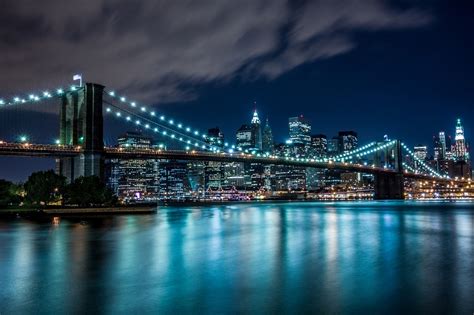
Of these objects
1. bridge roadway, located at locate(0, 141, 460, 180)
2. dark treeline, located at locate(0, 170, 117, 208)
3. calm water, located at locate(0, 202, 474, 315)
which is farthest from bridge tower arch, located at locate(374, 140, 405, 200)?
calm water, located at locate(0, 202, 474, 315)

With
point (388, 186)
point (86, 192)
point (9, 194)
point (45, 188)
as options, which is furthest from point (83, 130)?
point (388, 186)

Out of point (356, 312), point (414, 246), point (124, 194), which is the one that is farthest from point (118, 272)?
point (124, 194)

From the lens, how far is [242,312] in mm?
9000

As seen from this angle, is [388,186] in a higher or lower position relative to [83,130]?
lower

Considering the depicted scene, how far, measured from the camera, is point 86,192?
42.1m

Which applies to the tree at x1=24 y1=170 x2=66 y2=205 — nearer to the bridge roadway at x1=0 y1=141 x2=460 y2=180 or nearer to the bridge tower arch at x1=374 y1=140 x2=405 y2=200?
the bridge roadway at x1=0 y1=141 x2=460 y2=180

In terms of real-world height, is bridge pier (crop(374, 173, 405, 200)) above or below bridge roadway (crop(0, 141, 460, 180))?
below

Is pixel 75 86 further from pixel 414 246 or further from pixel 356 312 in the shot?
pixel 356 312

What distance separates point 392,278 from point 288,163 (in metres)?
54.0

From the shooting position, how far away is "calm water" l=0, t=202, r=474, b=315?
980cm

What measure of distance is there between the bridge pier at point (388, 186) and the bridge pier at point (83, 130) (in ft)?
179

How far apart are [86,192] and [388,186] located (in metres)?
63.1

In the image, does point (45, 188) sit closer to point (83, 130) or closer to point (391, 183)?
point (83, 130)

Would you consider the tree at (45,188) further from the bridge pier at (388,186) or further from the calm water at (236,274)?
the bridge pier at (388,186)
